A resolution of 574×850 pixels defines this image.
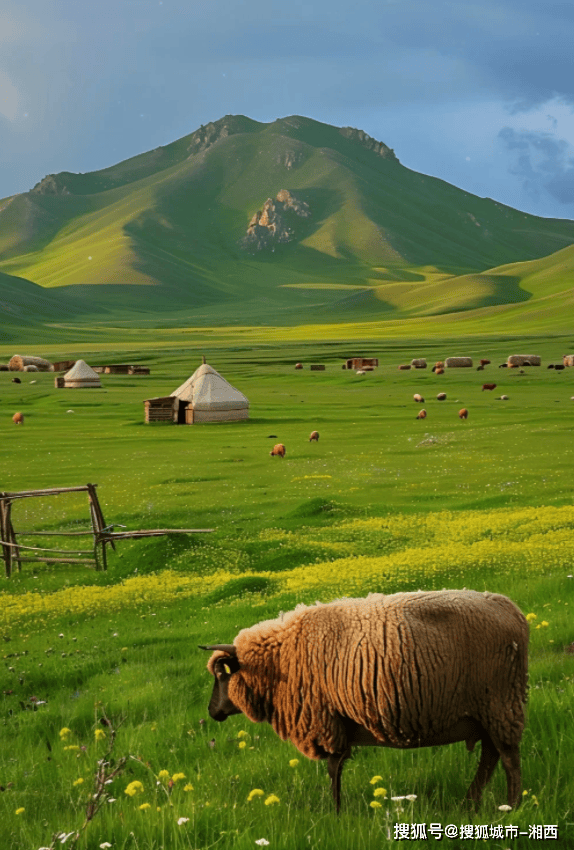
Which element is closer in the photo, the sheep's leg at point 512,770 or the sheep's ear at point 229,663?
the sheep's leg at point 512,770

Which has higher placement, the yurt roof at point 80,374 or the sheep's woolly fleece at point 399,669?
the yurt roof at point 80,374

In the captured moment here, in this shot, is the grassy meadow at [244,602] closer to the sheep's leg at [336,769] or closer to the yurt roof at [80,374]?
the sheep's leg at [336,769]

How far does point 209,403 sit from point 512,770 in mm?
49992

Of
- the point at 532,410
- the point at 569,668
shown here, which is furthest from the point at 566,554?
the point at 532,410

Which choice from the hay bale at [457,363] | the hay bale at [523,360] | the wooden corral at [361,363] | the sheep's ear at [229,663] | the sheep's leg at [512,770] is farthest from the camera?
the wooden corral at [361,363]

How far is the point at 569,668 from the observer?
9.65 m

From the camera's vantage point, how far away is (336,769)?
6.66m

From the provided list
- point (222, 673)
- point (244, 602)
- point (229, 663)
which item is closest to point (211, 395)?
point (244, 602)

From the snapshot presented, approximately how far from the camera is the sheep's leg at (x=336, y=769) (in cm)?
648

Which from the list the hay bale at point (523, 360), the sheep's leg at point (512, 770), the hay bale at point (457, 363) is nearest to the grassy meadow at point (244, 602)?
the sheep's leg at point (512, 770)

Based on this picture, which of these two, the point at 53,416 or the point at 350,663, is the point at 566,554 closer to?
the point at 350,663

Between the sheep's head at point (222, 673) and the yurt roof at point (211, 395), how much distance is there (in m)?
48.6

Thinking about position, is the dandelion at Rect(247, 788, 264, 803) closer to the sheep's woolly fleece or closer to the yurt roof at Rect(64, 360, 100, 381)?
the sheep's woolly fleece

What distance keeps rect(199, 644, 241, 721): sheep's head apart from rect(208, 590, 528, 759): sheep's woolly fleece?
0.82 feet
